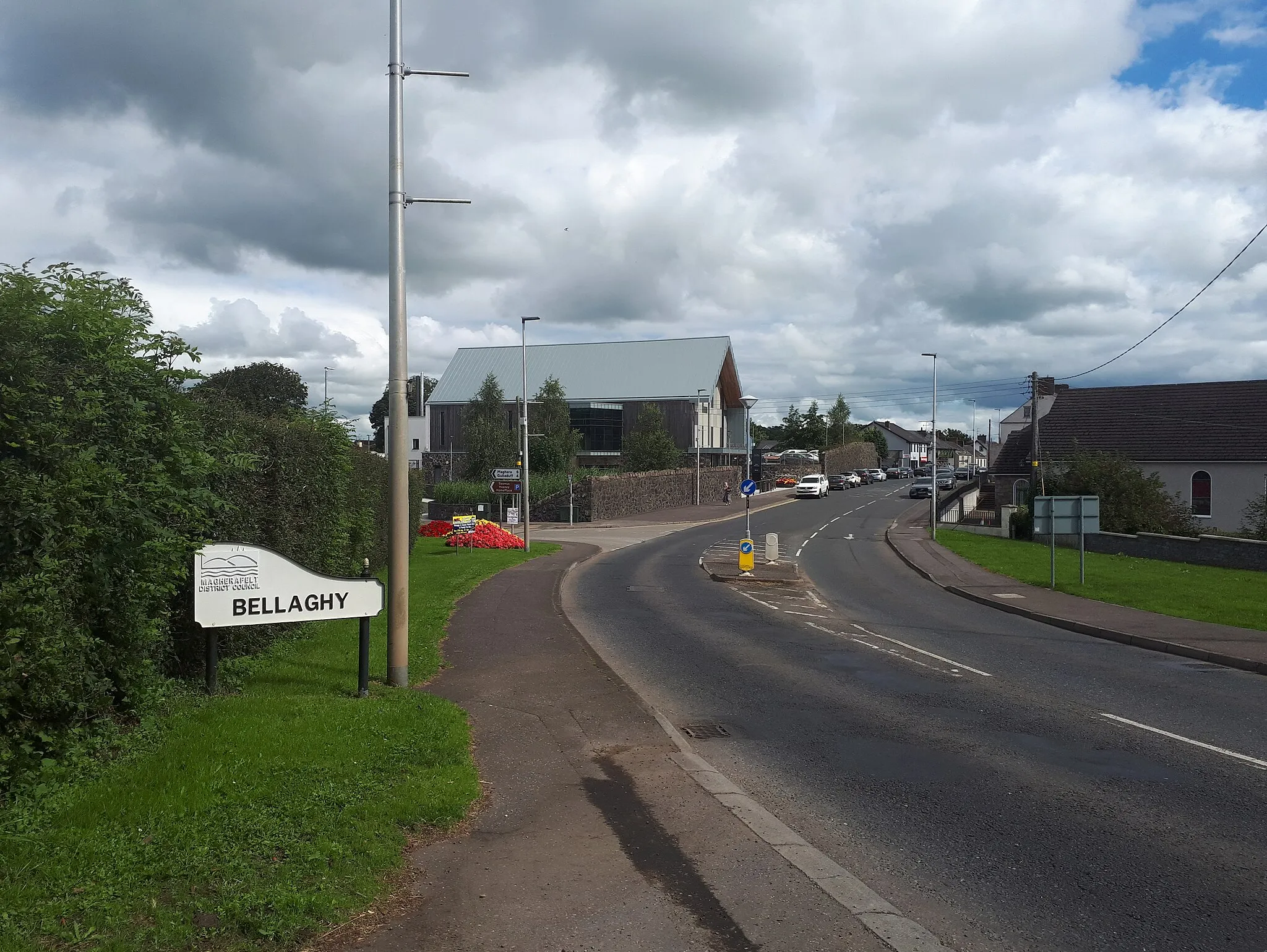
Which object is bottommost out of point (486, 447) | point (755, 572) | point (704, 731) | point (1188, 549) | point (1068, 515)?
point (755, 572)

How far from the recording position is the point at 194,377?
28.0 ft

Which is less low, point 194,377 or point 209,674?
point 194,377

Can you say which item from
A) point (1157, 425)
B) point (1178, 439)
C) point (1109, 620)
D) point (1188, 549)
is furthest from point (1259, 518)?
point (1109, 620)

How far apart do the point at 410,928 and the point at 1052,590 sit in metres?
23.0

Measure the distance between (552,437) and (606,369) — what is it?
83.5 feet

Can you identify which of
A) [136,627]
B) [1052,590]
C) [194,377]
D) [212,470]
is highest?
[194,377]

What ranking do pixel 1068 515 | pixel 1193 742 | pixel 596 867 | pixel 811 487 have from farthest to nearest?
pixel 811 487 → pixel 1068 515 → pixel 1193 742 → pixel 596 867

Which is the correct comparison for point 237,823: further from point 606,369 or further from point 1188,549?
point 606,369

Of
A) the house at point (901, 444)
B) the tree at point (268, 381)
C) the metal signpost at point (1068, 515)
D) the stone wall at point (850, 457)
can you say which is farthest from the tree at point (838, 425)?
the metal signpost at point (1068, 515)

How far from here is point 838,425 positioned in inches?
5049

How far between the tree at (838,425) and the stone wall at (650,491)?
5370 cm

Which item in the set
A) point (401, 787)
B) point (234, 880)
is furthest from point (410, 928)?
point (401, 787)

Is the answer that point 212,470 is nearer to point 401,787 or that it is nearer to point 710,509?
point 401,787

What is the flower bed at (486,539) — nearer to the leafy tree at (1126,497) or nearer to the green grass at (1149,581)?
the green grass at (1149,581)
